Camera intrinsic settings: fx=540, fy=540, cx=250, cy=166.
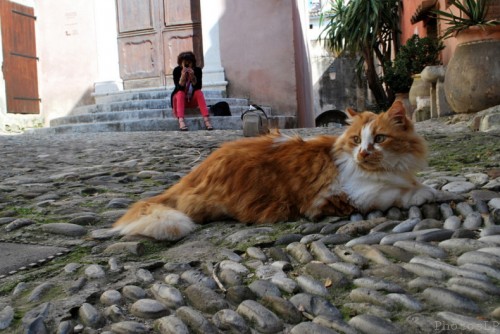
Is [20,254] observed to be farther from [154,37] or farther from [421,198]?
[154,37]

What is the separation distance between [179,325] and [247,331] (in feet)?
0.60

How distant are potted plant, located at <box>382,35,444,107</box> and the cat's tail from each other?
9182mm

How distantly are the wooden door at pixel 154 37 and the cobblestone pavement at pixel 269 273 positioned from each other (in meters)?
10.1

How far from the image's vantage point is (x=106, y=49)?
512 inches

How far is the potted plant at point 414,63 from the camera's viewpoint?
36.5 feet

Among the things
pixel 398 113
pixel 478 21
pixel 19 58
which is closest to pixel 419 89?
pixel 478 21

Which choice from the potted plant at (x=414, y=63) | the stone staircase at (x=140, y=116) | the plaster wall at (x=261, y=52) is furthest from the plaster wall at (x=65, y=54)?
the potted plant at (x=414, y=63)

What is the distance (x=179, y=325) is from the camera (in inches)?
56.1

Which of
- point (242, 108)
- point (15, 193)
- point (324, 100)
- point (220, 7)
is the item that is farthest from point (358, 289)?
point (324, 100)

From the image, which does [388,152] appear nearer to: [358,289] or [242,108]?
[358,289]

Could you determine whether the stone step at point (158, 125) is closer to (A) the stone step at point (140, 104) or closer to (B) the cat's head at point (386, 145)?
(A) the stone step at point (140, 104)

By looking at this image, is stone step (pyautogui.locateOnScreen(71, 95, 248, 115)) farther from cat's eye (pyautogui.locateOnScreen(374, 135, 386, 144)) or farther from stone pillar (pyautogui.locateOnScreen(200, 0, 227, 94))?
cat's eye (pyautogui.locateOnScreen(374, 135, 386, 144))

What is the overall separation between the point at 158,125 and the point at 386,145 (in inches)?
329

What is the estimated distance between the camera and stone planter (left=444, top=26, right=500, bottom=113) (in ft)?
23.2
